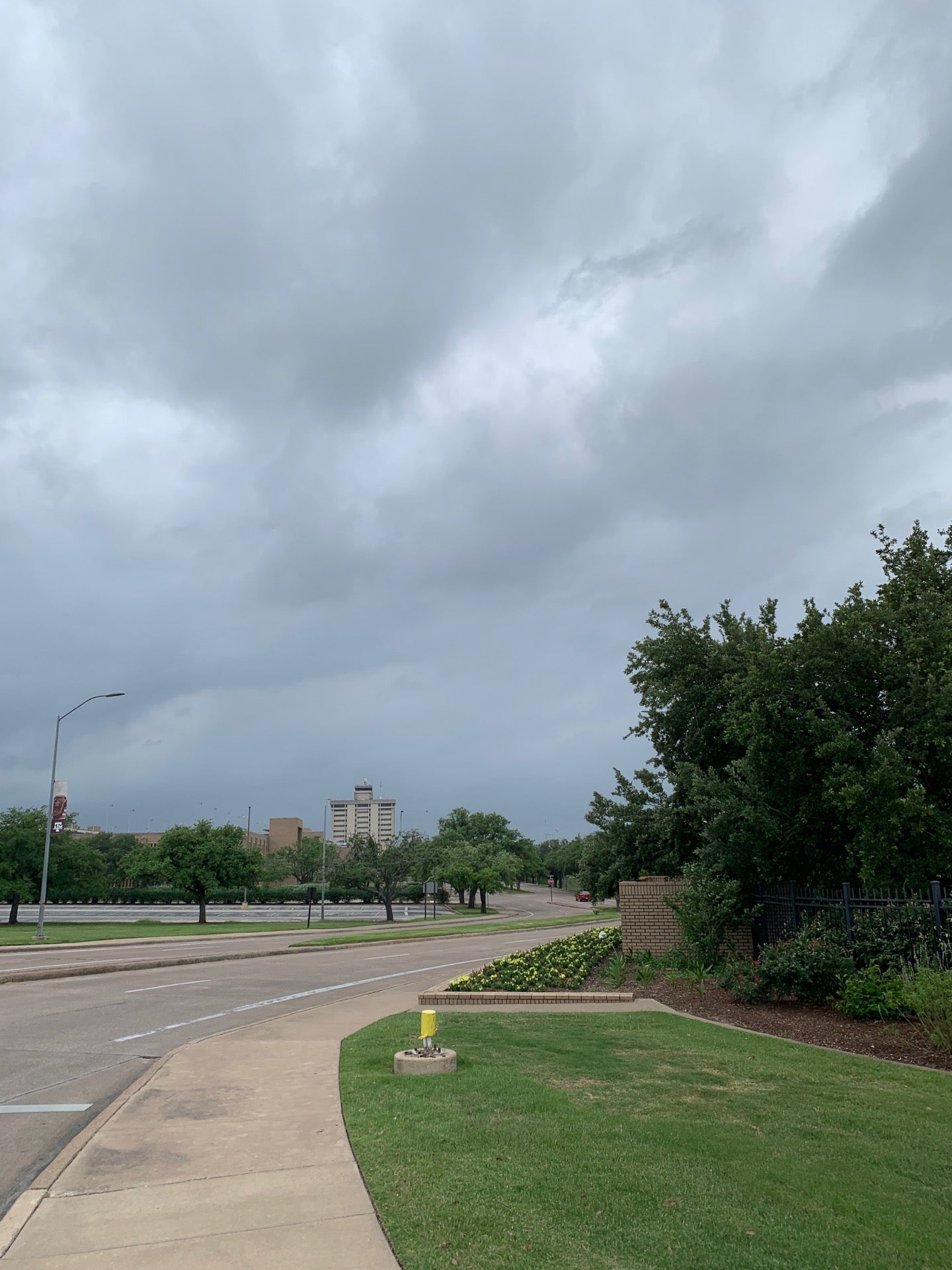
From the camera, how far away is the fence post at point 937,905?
12055 millimetres

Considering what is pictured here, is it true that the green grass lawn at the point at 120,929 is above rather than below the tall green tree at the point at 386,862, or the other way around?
below

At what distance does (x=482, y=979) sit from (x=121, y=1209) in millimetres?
12045

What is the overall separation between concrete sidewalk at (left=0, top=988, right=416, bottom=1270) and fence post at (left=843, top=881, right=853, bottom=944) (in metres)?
8.27

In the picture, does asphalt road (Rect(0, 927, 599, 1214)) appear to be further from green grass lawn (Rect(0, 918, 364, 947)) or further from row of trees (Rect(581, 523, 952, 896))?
row of trees (Rect(581, 523, 952, 896))

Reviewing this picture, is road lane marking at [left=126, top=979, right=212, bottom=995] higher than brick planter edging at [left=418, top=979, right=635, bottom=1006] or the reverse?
higher

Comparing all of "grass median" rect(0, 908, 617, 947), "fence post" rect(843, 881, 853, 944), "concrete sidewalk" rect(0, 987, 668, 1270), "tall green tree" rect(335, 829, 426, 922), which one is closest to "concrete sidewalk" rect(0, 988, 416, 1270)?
"concrete sidewalk" rect(0, 987, 668, 1270)

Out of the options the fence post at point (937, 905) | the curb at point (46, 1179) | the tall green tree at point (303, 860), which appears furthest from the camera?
the tall green tree at point (303, 860)

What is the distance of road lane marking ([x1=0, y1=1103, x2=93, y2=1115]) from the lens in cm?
849

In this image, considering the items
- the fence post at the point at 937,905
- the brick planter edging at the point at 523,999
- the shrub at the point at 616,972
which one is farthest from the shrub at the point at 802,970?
the shrub at the point at 616,972

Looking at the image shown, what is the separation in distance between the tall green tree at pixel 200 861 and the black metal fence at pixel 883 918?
42.4 metres

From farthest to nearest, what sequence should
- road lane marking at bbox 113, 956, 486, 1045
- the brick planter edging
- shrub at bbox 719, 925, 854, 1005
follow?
the brick planter edging
shrub at bbox 719, 925, 854, 1005
road lane marking at bbox 113, 956, 486, 1045

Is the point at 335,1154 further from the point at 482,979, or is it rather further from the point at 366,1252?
the point at 482,979

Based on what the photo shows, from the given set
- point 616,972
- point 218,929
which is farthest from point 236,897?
point 616,972

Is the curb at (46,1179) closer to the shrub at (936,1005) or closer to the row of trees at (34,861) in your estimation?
the shrub at (936,1005)
